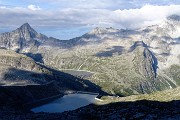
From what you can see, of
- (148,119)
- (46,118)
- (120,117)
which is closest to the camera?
(148,119)

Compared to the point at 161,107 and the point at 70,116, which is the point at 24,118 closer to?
the point at 70,116

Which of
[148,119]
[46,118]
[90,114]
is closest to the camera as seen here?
[148,119]

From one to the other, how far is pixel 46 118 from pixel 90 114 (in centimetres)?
1320

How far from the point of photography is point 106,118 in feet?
250

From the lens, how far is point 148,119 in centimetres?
6656

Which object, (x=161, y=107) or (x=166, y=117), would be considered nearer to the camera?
(x=166, y=117)

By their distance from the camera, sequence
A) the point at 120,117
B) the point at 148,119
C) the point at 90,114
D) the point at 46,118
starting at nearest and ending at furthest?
the point at 148,119, the point at 120,117, the point at 90,114, the point at 46,118

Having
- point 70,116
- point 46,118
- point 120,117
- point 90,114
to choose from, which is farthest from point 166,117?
point 46,118

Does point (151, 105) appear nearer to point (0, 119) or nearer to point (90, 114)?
point (90, 114)

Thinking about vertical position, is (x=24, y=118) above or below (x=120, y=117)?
below

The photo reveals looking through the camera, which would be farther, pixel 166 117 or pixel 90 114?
pixel 90 114

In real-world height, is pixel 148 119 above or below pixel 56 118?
above

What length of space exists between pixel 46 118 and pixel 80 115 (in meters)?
10.4

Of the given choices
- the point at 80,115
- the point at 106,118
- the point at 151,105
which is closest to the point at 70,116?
the point at 80,115
